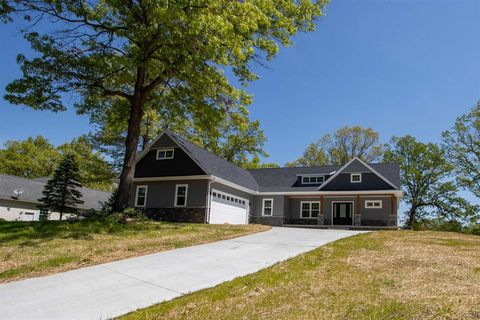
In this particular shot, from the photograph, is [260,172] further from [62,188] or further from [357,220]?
[62,188]

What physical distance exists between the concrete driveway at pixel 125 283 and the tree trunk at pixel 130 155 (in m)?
7.10

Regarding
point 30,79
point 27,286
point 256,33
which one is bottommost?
point 27,286

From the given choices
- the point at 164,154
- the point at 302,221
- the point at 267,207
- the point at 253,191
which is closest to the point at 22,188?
the point at 164,154

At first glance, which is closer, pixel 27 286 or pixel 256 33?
pixel 27 286

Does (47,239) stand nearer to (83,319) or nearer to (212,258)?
(212,258)

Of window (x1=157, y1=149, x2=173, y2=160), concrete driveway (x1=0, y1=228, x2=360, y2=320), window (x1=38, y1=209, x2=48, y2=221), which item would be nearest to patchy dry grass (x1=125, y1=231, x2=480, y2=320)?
concrete driveway (x1=0, y1=228, x2=360, y2=320)

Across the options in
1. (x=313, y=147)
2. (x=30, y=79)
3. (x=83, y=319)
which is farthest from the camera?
(x=313, y=147)

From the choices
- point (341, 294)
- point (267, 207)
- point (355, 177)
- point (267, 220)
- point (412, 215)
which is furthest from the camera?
point (412, 215)

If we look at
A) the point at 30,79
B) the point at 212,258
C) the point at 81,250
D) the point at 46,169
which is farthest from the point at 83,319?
the point at 46,169

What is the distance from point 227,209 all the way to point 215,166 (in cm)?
296

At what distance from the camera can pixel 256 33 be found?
18344 mm

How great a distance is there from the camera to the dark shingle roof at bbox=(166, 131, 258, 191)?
2402 centimetres

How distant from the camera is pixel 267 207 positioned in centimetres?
2897

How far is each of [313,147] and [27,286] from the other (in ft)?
146
